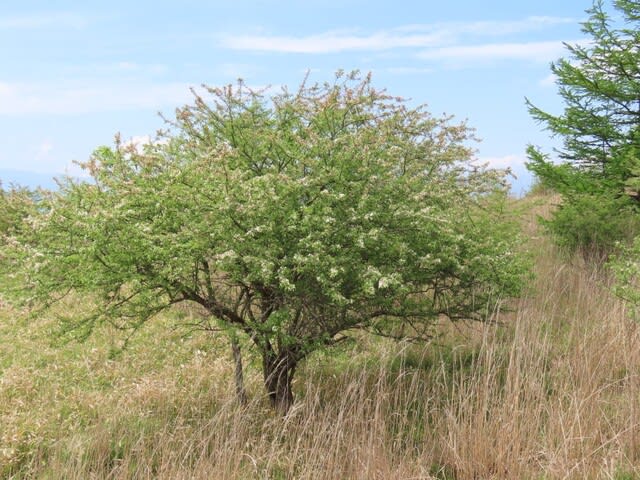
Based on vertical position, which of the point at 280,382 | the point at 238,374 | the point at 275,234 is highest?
the point at 275,234

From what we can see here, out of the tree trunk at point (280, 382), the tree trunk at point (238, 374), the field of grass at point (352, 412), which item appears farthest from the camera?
the tree trunk at point (280, 382)

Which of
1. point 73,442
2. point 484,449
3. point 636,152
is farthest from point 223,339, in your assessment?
point 636,152

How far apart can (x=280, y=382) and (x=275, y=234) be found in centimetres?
190

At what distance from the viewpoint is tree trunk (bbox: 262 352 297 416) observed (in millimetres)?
5684

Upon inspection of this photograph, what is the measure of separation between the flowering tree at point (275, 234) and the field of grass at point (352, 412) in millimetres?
508

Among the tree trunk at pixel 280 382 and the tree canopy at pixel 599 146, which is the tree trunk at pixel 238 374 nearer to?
the tree trunk at pixel 280 382

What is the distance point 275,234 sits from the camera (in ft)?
15.6

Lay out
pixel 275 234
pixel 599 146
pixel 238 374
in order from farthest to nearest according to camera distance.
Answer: pixel 599 146
pixel 238 374
pixel 275 234

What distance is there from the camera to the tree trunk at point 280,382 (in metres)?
5.68

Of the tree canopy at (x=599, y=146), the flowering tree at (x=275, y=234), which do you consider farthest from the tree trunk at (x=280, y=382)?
the tree canopy at (x=599, y=146)

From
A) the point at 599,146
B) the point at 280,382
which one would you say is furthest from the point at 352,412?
the point at 599,146

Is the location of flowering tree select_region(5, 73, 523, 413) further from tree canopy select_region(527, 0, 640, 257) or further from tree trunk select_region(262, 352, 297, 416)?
tree canopy select_region(527, 0, 640, 257)

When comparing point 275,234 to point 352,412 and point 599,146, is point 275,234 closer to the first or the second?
point 352,412

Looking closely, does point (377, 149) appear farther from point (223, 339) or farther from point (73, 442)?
point (223, 339)
